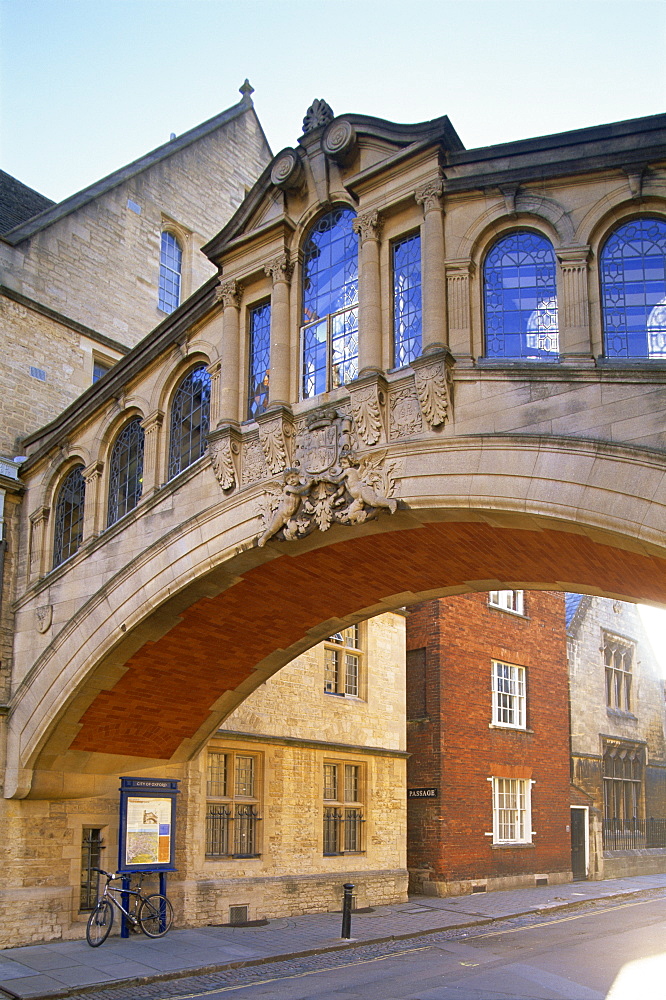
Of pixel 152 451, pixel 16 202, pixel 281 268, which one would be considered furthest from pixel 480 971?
pixel 16 202

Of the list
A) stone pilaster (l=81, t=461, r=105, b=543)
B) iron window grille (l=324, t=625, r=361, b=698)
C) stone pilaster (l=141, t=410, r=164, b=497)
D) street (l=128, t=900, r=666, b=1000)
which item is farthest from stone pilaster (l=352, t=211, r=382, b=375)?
iron window grille (l=324, t=625, r=361, b=698)

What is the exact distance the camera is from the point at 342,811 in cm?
1992

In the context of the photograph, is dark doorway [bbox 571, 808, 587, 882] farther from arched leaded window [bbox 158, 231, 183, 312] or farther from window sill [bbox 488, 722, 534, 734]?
arched leaded window [bbox 158, 231, 183, 312]

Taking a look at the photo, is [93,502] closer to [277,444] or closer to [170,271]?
[277,444]

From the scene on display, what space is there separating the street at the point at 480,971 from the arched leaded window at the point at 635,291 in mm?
7462

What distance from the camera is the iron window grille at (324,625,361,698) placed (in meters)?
20.4

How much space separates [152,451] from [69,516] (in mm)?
2464

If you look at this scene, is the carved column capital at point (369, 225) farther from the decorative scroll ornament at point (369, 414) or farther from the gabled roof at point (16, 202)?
the gabled roof at point (16, 202)

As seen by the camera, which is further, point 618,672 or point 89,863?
point 618,672

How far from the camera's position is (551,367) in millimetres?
10320

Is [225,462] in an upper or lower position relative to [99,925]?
upper

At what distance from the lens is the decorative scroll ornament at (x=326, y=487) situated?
11.5m

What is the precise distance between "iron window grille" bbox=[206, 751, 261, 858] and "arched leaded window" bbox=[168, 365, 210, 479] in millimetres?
5995

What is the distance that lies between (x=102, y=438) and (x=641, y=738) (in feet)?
77.2
